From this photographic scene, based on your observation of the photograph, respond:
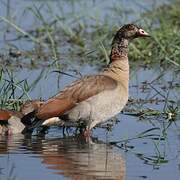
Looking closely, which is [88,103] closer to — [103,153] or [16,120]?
[16,120]

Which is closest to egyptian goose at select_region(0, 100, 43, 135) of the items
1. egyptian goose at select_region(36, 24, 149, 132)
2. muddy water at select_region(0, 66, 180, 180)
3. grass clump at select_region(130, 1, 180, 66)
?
muddy water at select_region(0, 66, 180, 180)

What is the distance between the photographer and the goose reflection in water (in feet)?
28.2

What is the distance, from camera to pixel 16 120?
10.5 metres

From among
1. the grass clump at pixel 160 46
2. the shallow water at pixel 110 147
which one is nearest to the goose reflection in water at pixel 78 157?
the shallow water at pixel 110 147

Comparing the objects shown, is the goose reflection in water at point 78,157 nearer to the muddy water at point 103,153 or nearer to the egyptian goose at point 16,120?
the muddy water at point 103,153

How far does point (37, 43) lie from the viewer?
15.0 meters

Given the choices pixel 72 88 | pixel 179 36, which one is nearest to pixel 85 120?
pixel 72 88

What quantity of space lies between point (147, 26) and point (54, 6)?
122 inches

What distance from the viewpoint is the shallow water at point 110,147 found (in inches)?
339

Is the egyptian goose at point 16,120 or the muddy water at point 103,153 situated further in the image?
the egyptian goose at point 16,120

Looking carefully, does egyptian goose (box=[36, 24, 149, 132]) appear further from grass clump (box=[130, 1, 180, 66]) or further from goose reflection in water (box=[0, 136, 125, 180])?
grass clump (box=[130, 1, 180, 66])

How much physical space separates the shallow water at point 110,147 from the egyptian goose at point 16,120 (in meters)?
0.16

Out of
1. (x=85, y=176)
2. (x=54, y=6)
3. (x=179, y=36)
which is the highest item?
(x=54, y=6)

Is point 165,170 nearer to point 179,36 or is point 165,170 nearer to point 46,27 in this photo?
point 179,36
